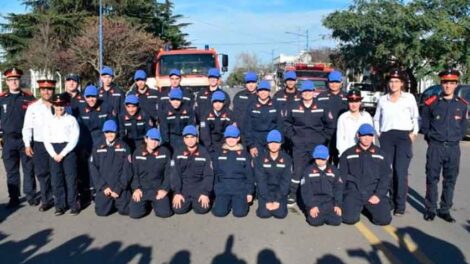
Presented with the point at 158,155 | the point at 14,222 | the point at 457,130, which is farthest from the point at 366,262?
the point at 14,222

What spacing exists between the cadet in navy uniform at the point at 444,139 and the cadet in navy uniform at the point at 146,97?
13.7 ft

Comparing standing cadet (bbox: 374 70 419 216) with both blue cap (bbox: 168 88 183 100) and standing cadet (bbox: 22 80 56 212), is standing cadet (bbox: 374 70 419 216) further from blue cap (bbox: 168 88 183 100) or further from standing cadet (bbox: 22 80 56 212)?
standing cadet (bbox: 22 80 56 212)

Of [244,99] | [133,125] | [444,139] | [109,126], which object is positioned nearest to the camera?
[444,139]

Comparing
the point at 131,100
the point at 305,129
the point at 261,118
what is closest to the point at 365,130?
the point at 305,129

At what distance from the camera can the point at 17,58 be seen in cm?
3925

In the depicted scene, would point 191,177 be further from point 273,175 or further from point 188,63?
point 188,63

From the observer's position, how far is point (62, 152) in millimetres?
7211

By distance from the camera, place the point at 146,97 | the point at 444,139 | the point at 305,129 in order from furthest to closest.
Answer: the point at 146,97 < the point at 305,129 < the point at 444,139

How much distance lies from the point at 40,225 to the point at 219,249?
8.03ft

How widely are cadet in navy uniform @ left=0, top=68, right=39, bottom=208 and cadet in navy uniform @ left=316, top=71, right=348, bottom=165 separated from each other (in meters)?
4.28

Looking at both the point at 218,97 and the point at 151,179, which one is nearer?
the point at 151,179

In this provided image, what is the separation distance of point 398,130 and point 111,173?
3929 mm

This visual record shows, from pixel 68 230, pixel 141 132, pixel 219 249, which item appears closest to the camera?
pixel 219 249

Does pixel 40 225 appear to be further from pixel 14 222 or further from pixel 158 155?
pixel 158 155
